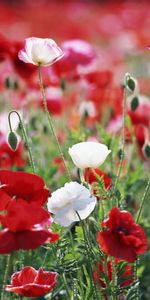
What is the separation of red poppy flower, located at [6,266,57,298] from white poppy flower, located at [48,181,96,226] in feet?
0.40

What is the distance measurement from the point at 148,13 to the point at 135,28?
85 cm

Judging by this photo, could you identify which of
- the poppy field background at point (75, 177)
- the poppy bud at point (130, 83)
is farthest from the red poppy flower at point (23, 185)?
the poppy bud at point (130, 83)

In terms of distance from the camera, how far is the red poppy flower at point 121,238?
1.51 metres

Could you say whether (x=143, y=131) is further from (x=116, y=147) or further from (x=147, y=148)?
(x=147, y=148)

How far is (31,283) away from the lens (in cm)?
159

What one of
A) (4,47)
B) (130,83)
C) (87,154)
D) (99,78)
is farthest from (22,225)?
(99,78)

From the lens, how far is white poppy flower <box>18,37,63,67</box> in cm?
176

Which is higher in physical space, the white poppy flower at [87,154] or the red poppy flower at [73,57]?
Result: the red poppy flower at [73,57]

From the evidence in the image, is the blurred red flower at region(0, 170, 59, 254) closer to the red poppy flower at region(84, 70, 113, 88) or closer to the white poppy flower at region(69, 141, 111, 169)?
the white poppy flower at region(69, 141, 111, 169)

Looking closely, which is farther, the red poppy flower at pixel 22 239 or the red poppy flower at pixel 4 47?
the red poppy flower at pixel 4 47

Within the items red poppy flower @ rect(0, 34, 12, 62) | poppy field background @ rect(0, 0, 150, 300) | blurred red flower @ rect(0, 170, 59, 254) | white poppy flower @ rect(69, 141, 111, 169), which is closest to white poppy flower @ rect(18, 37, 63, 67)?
poppy field background @ rect(0, 0, 150, 300)

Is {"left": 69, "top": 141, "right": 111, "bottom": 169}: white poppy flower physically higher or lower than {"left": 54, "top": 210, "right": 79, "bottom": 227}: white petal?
higher

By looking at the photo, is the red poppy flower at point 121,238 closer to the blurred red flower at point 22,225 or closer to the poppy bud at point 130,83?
the blurred red flower at point 22,225

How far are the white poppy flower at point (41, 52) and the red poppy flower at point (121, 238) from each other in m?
0.40
